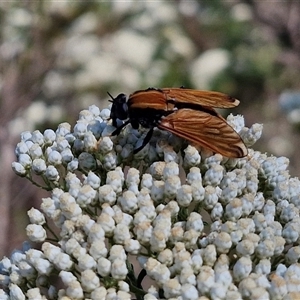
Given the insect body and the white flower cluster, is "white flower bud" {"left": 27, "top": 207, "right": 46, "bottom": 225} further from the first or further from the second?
the insect body

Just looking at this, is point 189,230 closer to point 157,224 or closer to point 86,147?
point 157,224

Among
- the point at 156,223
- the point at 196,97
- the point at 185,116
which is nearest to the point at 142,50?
the point at 196,97

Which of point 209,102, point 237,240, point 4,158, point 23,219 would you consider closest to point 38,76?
point 4,158

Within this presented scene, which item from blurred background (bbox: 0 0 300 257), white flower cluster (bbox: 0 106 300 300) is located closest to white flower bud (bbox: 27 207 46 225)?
white flower cluster (bbox: 0 106 300 300)

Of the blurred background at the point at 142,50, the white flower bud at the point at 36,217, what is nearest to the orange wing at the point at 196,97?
the white flower bud at the point at 36,217

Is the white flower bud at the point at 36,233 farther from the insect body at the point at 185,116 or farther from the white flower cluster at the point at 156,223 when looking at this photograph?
the insect body at the point at 185,116
